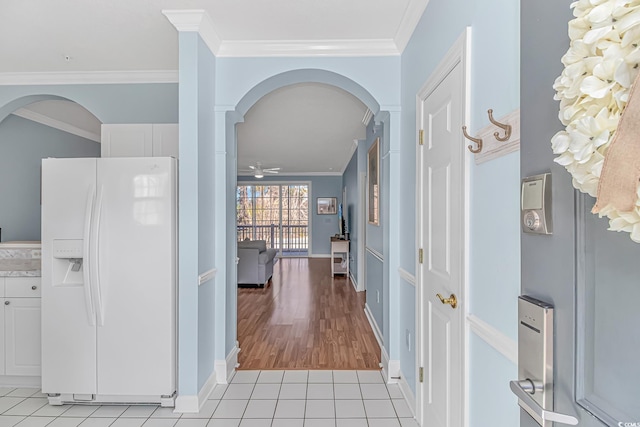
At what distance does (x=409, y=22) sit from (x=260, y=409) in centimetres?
279

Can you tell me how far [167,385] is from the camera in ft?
7.63

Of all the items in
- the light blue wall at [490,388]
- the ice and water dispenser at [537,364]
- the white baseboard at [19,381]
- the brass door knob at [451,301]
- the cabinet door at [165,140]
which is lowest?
the white baseboard at [19,381]

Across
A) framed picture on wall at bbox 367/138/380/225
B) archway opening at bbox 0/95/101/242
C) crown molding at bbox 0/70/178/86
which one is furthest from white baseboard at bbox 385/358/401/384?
archway opening at bbox 0/95/101/242

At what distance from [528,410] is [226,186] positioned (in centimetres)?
246

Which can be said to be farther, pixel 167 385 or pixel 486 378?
pixel 167 385

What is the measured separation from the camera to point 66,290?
2359 millimetres

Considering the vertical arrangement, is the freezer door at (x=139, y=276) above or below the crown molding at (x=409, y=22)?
below

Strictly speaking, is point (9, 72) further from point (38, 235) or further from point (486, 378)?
point (486, 378)

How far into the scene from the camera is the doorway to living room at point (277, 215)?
10.6 m

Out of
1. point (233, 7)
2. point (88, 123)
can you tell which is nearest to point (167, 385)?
point (233, 7)

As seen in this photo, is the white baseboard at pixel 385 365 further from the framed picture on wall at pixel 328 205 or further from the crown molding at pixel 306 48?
the framed picture on wall at pixel 328 205

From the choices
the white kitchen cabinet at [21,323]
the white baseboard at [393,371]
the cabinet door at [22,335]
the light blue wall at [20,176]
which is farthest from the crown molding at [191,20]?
the light blue wall at [20,176]

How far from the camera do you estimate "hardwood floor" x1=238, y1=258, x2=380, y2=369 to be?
3121 millimetres

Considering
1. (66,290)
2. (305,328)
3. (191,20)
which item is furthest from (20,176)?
(305,328)
